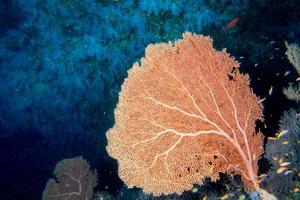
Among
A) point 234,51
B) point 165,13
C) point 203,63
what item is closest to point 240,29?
point 234,51

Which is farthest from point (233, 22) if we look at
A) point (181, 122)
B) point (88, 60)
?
point (88, 60)

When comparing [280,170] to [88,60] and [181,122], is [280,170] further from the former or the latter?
[88,60]

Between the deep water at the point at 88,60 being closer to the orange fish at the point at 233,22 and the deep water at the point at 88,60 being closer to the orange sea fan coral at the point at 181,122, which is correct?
the orange fish at the point at 233,22

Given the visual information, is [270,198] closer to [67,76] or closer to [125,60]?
[125,60]

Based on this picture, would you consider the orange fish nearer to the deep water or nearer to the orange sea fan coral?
the deep water

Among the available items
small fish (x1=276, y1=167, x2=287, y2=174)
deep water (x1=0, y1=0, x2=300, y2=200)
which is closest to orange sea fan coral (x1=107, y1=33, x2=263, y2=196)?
small fish (x1=276, y1=167, x2=287, y2=174)
